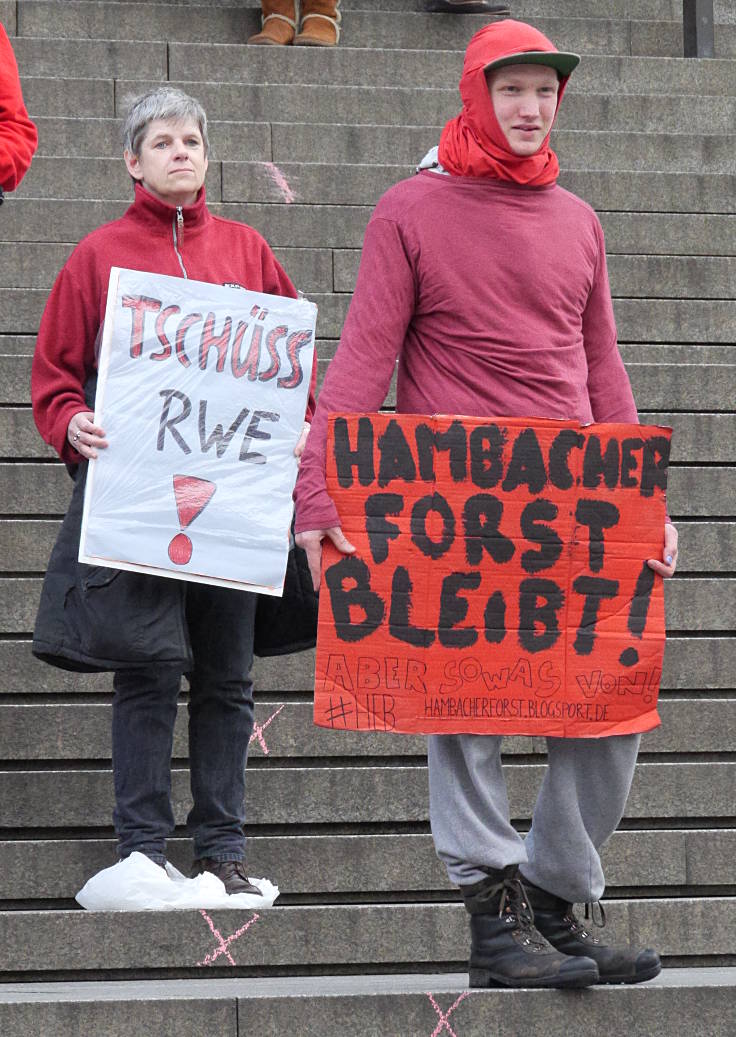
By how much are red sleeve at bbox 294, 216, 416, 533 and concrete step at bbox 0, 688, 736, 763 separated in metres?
1.60

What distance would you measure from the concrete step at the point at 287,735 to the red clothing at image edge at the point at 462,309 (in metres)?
1.58

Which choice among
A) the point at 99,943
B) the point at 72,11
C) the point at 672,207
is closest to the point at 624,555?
the point at 99,943

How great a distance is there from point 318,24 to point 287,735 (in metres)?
4.39

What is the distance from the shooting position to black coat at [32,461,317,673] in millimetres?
4426

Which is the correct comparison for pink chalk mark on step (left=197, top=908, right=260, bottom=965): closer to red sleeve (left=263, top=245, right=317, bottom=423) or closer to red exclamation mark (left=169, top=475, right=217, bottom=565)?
red exclamation mark (left=169, top=475, right=217, bottom=565)

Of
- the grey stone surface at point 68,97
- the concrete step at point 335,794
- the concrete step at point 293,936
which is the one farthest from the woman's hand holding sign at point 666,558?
the grey stone surface at point 68,97

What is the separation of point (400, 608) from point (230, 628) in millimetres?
865

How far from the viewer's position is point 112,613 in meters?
4.44

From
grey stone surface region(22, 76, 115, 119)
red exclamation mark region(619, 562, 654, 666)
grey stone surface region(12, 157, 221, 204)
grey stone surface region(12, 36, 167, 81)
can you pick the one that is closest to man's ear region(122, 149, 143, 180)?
red exclamation mark region(619, 562, 654, 666)

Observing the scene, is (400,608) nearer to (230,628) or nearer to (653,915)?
(230,628)

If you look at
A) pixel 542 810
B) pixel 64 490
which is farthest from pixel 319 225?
pixel 542 810

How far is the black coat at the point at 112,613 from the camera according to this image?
4426 mm

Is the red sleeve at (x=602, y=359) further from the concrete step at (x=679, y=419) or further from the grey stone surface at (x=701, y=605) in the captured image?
the concrete step at (x=679, y=419)

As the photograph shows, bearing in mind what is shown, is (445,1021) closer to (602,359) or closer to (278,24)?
(602,359)
